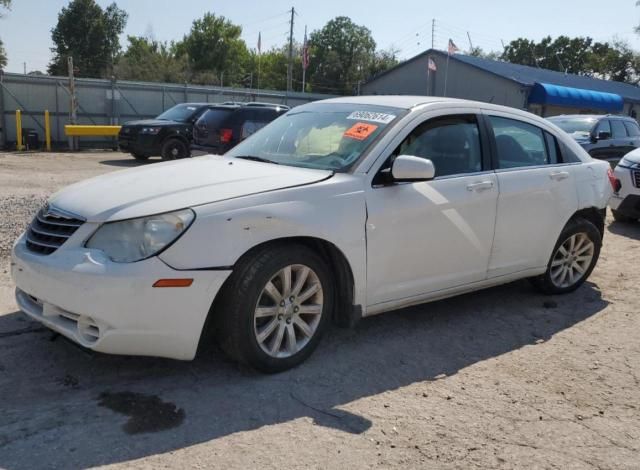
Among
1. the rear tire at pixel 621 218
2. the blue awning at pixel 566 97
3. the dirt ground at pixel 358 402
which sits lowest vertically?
the dirt ground at pixel 358 402

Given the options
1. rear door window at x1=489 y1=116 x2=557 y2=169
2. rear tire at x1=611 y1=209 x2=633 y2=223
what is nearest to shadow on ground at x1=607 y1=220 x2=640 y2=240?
rear tire at x1=611 y1=209 x2=633 y2=223

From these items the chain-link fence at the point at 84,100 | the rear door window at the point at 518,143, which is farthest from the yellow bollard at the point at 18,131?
the rear door window at the point at 518,143

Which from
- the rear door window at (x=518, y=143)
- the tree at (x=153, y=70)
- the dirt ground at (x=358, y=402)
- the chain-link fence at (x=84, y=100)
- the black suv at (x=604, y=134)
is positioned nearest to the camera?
the dirt ground at (x=358, y=402)

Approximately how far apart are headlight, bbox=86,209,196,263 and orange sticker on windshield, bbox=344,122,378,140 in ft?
4.72

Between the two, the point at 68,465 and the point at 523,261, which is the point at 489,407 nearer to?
the point at 523,261

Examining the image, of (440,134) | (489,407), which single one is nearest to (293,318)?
(489,407)

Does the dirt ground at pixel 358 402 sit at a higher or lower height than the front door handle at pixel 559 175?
lower

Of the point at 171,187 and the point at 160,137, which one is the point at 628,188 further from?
the point at 160,137

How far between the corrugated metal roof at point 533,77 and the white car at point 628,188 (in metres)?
23.8

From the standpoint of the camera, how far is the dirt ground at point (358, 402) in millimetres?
2834

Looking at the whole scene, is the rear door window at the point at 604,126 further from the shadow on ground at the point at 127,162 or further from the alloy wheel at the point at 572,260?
the shadow on ground at the point at 127,162

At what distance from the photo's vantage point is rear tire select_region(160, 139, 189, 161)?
15.8 m

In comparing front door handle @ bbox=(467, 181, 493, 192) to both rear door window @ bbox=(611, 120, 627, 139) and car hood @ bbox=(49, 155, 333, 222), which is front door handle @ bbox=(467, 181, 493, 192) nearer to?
car hood @ bbox=(49, 155, 333, 222)

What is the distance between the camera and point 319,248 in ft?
12.3
